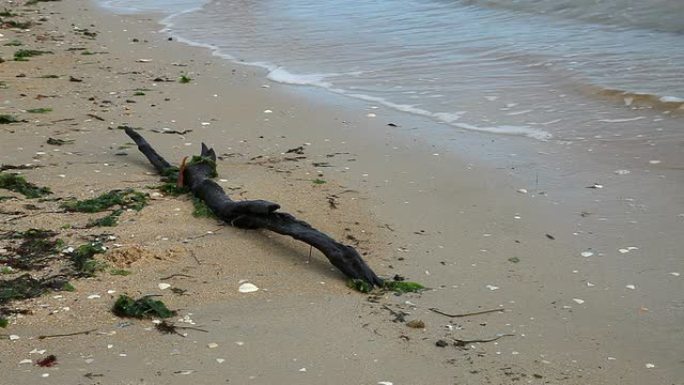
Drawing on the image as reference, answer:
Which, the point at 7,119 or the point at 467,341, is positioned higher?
the point at 7,119

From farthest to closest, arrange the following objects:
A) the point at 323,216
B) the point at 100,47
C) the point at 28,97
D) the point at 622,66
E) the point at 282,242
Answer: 1. the point at 100,47
2. the point at 622,66
3. the point at 28,97
4. the point at 323,216
5. the point at 282,242

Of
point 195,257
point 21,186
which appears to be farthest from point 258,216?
point 21,186

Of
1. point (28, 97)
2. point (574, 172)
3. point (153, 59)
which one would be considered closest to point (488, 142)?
point (574, 172)

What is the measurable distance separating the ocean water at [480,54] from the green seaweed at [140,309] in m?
4.30

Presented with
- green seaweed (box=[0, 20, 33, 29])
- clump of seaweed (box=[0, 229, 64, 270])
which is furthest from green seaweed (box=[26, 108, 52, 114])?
green seaweed (box=[0, 20, 33, 29])

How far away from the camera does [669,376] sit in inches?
139

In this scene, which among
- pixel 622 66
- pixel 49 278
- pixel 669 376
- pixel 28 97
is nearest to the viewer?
pixel 669 376

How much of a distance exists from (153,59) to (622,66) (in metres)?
5.74

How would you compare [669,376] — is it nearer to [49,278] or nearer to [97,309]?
[97,309]

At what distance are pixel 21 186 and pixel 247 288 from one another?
81.6 inches

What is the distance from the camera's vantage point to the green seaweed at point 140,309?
3834 mm

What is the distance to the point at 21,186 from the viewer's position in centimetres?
543

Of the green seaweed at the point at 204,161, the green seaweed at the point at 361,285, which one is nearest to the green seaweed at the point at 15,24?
the green seaweed at the point at 204,161

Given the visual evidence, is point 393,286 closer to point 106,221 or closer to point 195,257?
point 195,257
